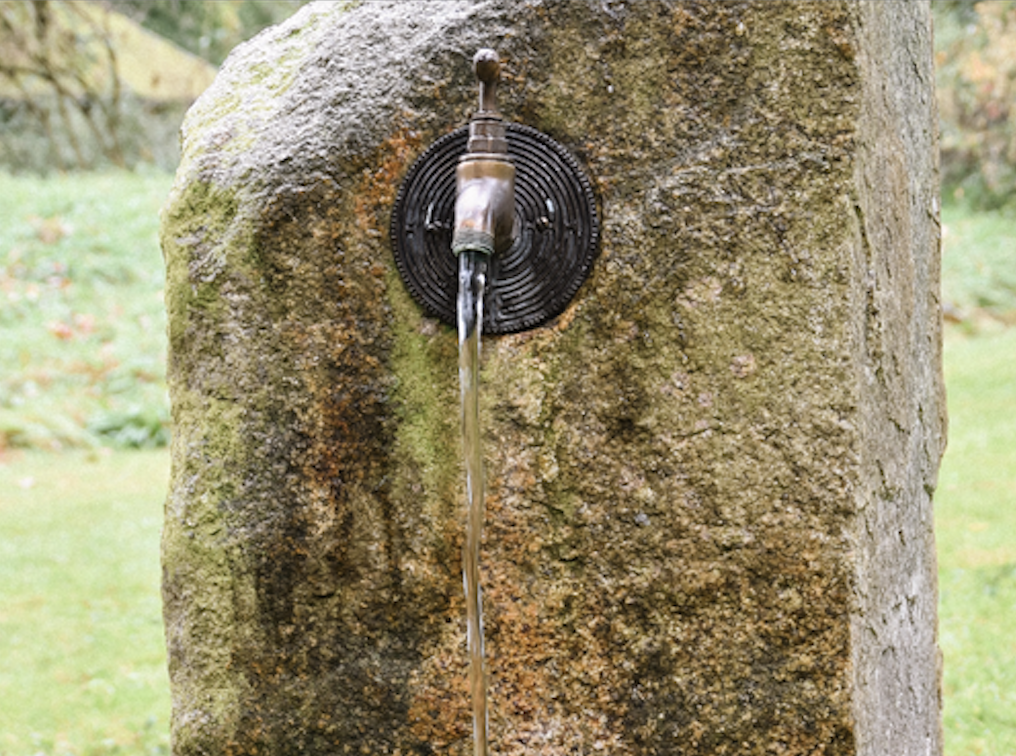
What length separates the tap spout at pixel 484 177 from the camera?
2023mm

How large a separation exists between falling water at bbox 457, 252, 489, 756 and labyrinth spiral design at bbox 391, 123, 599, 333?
Answer: 6 cm

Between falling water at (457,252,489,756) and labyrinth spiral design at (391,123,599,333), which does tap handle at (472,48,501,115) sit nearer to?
labyrinth spiral design at (391,123,599,333)

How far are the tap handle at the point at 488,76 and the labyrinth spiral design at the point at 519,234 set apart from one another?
11 centimetres

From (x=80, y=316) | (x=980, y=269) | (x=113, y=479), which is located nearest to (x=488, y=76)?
(x=113, y=479)

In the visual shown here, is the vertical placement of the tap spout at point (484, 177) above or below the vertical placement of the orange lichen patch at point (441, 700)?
above

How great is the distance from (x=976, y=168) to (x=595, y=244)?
15.1 metres

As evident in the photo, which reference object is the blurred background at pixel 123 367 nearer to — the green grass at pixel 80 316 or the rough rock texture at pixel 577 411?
the green grass at pixel 80 316

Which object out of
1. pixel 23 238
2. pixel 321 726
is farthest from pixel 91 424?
pixel 321 726

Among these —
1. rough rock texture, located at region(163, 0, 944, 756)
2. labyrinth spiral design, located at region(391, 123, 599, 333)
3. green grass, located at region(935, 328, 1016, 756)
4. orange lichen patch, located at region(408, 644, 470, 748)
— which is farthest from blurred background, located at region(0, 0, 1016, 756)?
labyrinth spiral design, located at region(391, 123, 599, 333)

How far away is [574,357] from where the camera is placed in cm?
214

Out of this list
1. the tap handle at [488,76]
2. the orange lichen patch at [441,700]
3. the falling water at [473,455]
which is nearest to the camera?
the tap handle at [488,76]

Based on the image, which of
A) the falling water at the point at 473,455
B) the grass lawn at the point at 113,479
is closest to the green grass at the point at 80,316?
the grass lawn at the point at 113,479

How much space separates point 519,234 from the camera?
2201mm

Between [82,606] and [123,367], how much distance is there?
12.7 ft
